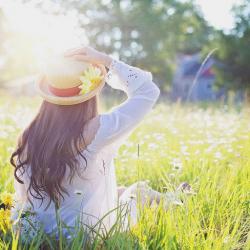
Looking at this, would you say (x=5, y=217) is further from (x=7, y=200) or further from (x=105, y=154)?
(x=105, y=154)

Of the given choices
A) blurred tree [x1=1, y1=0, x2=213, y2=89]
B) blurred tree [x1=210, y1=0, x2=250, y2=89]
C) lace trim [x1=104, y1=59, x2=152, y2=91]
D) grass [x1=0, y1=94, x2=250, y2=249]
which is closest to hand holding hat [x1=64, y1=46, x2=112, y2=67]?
lace trim [x1=104, y1=59, x2=152, y2=91]

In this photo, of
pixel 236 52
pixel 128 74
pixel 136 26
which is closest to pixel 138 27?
pixel 136 26

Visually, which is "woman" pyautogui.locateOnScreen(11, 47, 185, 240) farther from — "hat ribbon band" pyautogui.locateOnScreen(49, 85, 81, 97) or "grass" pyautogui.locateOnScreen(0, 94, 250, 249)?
"grass" pyautogui.locateOnScreen(0, 94, 250, 249)

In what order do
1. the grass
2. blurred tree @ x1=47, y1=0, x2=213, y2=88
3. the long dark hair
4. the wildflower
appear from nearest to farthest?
→ 1. the grass
2. the wildflower
3. the long dark hair
4. blurred tree @ x1=47, y1=0, x2=213, y2=88

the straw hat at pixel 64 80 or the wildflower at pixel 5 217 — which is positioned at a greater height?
the straw hat at pixel 64 80

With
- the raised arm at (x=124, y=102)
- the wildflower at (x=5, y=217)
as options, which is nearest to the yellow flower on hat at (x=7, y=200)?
the wildflower at (x=5, y=217)

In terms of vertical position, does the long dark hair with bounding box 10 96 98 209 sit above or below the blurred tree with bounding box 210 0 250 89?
below

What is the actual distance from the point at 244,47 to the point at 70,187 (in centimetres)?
2478

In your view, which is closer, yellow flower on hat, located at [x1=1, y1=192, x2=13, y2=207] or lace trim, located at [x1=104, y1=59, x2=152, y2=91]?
yellow flower on hat, located at [x1=1, y1=192, x2=13, y2=207]

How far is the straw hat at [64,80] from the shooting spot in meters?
2.68

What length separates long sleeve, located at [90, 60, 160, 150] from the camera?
2.67 m

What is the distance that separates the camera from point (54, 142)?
105 inches

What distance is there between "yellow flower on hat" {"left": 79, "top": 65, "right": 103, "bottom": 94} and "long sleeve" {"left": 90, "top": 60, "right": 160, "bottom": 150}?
0.48 feet

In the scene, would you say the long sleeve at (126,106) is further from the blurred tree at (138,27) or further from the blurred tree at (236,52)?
the blurred tree at (138,27)
